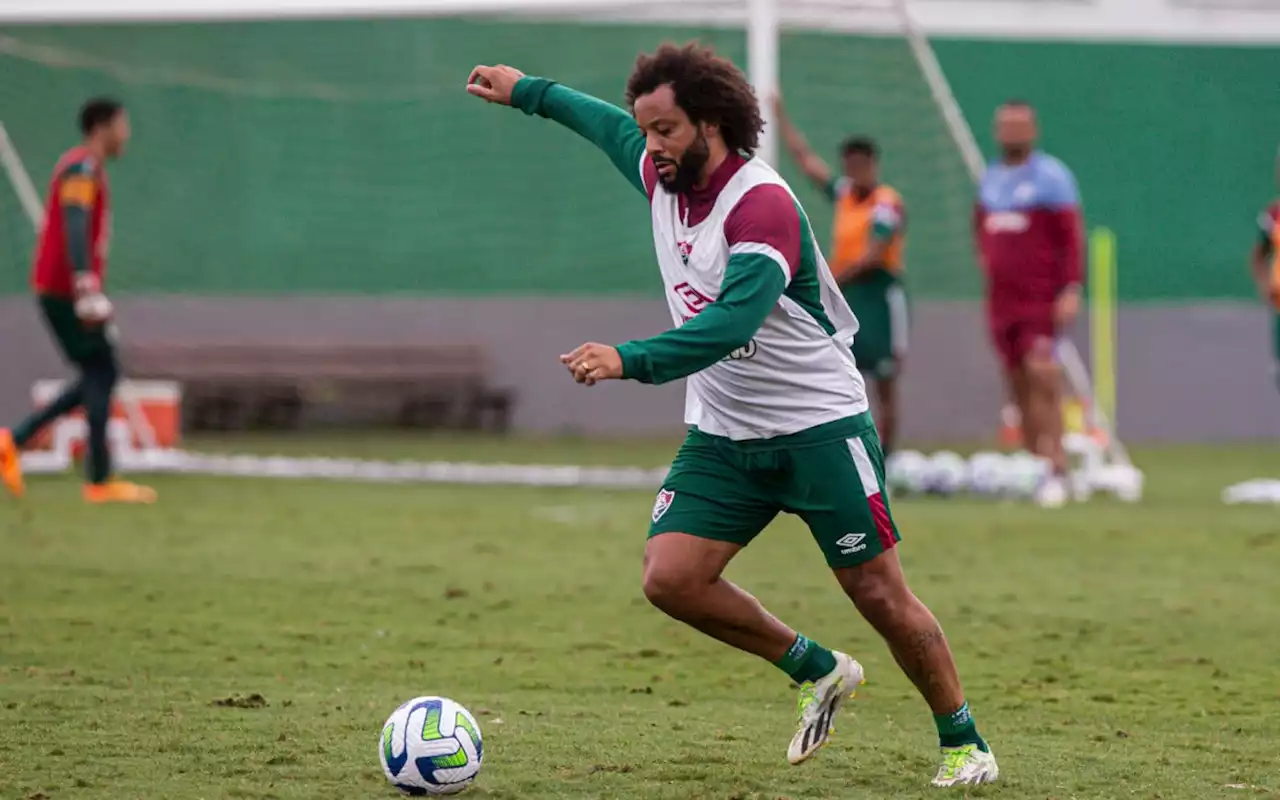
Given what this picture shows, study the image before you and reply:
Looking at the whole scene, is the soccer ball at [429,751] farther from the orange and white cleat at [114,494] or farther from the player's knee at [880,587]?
Answer: the orange and white cleat at [114,494]

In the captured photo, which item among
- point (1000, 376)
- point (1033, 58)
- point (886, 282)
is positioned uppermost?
point (1033, 58)

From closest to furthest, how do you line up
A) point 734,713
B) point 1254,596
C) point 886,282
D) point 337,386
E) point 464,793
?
point 464,793 < point 734,713 < point 1254,596 < point 886,282 < point 337,386

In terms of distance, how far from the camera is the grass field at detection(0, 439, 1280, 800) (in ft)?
18.3

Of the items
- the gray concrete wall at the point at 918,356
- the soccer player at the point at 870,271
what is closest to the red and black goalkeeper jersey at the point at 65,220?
the soccer player at the point at 870,271

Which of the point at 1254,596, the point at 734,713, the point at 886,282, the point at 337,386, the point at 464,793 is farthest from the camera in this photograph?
the point at 337,386

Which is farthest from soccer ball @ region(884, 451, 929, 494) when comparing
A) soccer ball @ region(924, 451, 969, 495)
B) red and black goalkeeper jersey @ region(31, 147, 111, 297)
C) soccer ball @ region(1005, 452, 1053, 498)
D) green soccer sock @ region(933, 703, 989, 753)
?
green soccer sock @ region(933, 703, 989, 753)

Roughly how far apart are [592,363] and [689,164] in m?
0.83

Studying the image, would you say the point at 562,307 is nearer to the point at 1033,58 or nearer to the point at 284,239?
the point at 284,239

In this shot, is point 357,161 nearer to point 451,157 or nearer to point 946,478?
point 451,157

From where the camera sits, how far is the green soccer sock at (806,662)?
580 centimetres

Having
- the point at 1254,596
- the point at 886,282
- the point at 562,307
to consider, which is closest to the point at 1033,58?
the point at 562,307

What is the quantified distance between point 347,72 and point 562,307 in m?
3.37

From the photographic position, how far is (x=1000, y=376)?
68.3 feet

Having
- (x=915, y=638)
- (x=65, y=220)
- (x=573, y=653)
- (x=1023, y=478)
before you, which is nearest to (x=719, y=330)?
(x=915, y=638)
